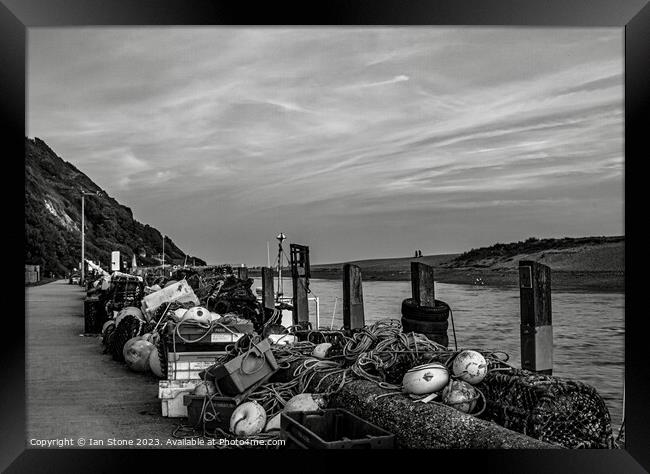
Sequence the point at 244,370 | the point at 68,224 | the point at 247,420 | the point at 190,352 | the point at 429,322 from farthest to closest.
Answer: the point at 68,224
the point at 429,322
the point at 190,352
the point at 244,370
the point at 247,420

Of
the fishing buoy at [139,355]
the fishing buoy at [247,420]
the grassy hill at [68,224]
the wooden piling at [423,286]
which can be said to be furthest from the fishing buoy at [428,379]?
the grassy hill at [68,224]

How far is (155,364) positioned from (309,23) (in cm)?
496

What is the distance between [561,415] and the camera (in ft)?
15.4

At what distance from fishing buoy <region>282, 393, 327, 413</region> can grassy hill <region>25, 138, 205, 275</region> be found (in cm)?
4135

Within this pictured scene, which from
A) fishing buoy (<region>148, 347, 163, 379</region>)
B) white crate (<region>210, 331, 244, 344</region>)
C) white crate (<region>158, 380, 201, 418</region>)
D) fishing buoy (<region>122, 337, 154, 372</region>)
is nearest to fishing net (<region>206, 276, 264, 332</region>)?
fishing buoy (<region>122, 337, 154, 372</region>)

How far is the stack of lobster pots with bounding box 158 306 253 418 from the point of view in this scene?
6.33 meters

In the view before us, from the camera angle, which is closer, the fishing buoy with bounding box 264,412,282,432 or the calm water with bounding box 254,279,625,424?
the fishing buoy with bounding box 264,412,282,432

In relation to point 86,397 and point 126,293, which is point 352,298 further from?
point 126,293

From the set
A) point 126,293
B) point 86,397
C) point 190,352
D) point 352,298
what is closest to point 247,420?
point 190,352

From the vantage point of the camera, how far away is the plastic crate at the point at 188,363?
6.50 metres

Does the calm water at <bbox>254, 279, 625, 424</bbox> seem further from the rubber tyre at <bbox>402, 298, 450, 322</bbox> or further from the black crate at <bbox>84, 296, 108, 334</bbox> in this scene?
the black crate at <bbox>84, 296, 108, 334</bbox>

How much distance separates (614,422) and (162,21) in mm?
9879

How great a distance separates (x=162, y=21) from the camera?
449 cm

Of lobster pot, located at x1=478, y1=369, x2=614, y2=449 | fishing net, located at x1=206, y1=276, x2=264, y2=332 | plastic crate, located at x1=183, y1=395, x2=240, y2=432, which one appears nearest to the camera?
lobster pot, located at x1=478, y1=369, x2=614, y2=449
